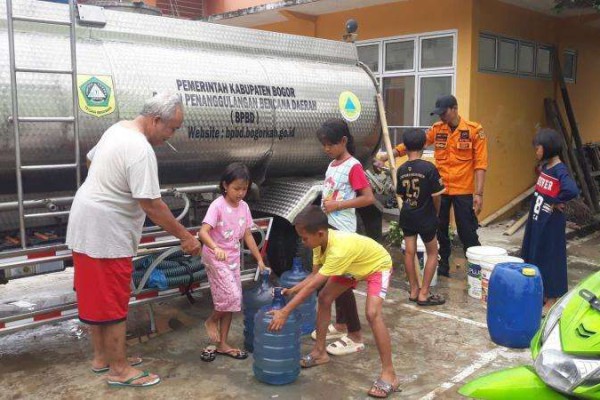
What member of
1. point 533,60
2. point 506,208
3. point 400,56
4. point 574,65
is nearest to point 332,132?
point 400,56

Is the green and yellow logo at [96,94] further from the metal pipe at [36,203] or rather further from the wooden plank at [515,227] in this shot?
the wooden plank at [515,227]

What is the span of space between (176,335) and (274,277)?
1.61 metres

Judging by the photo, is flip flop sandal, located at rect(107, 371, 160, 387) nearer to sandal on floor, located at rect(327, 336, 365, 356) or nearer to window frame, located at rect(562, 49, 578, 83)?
sandal on floor, located at rect(327, 336, 365, 356)

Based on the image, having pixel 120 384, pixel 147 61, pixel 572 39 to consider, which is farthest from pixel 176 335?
pixel 572 39

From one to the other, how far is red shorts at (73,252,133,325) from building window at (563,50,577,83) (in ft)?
30.8

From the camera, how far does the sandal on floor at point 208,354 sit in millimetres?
4008

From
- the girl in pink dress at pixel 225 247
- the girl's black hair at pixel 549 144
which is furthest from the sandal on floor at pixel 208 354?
the girl's black hair at pixel 549 144

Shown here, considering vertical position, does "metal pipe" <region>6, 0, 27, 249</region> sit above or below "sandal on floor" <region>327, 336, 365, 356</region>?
above

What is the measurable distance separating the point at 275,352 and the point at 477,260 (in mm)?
2475

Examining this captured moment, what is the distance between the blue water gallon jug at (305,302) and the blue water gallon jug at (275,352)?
0.73m

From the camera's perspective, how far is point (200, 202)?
5.12 m

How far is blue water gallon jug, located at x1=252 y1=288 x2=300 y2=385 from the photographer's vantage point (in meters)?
3.62

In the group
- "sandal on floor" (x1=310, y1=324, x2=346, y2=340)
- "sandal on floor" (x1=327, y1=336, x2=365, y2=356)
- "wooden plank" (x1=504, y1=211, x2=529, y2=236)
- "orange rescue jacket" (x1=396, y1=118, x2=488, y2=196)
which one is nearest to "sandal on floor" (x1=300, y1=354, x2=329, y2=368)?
"sandal on floor" (x1=327, y1=336, x2=365, y2=356)

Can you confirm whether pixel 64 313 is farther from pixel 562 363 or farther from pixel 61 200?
pixel 562 363
